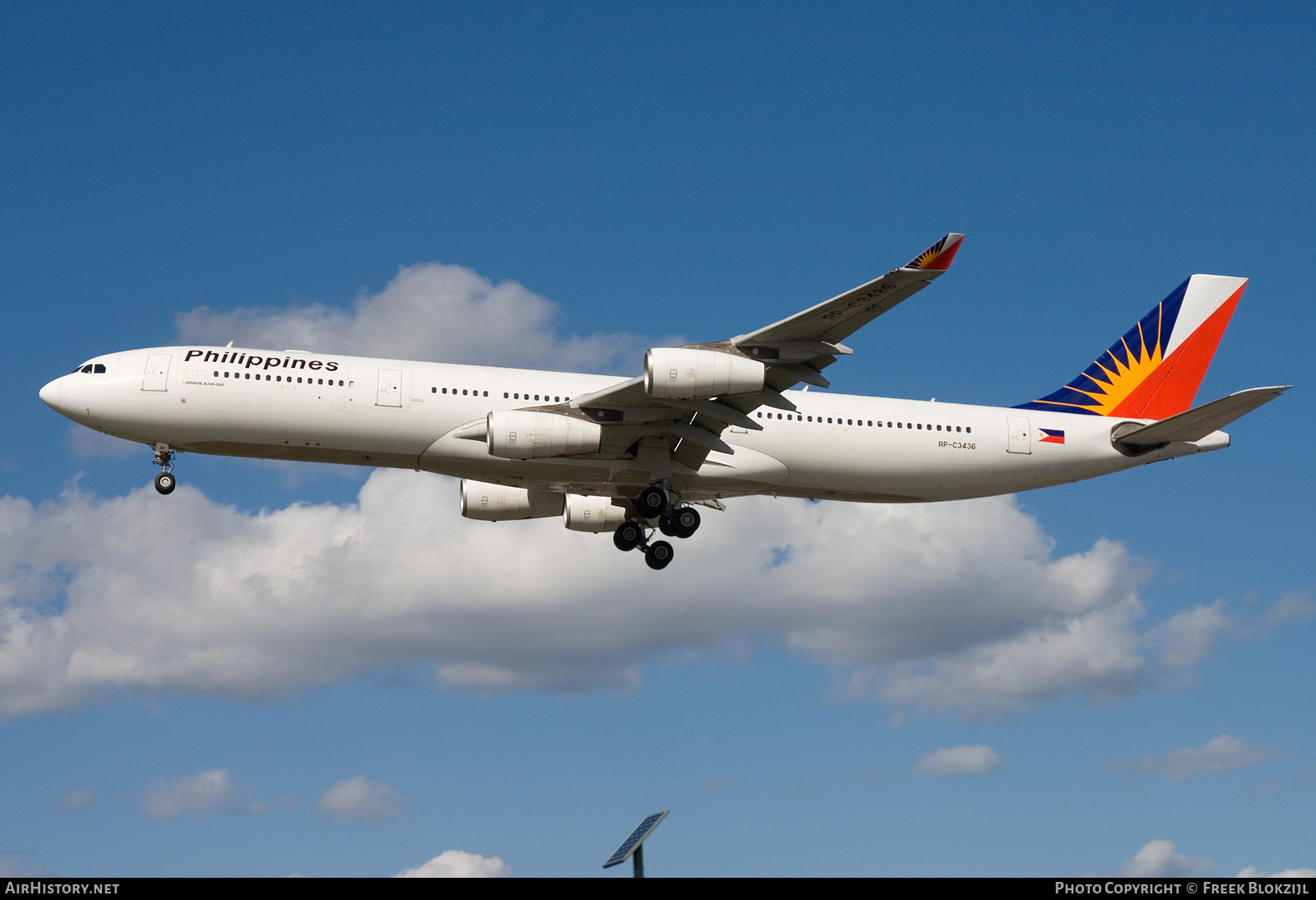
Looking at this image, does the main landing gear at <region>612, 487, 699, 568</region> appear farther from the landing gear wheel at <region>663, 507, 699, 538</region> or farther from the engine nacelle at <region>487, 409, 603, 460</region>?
the engine nacelle at <region>487, 409, 603, 460</region>

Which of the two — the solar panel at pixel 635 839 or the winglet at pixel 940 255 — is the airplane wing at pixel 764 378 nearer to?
the winglet at pixel 940 255

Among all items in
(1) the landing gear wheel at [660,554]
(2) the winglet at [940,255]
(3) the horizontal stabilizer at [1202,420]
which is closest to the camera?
(2) the winglet at [940,255]

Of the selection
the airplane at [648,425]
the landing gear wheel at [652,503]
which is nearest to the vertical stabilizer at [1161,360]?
the airplane at [648,425]

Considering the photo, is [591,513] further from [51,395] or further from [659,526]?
[51,395]

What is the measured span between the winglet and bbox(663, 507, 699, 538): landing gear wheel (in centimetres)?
1262

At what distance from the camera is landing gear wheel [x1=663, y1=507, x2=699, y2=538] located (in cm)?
3991

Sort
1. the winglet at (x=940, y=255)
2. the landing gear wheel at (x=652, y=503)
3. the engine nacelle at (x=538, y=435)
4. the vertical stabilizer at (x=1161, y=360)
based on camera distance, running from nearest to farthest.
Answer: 1. the winglet at (x=940, y=255)
2. the engine nacelle at (x=538, y=435)
3. the landing gear wheel at (x=652, y=503)
4. the vertical stabilizer at (x=1161, y=360)

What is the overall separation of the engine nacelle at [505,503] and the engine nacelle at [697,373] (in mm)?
10589

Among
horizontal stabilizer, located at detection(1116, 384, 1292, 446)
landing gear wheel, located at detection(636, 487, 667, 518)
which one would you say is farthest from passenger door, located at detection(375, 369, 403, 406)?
horizontal stabilizer, located at detection(1116, 384, 1292, 446)

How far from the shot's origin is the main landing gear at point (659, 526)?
39.3 m

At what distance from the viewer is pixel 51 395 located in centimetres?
3653

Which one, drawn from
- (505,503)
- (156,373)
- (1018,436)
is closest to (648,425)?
(505,503)
